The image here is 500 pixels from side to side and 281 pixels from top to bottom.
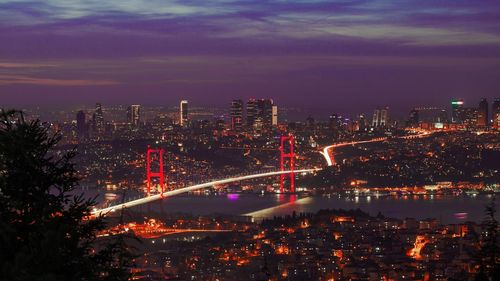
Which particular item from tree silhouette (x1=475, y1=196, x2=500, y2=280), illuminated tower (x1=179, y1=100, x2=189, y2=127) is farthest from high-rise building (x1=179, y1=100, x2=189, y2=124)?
tree silhouette (x1=475, y1=196, x2=500, y2=280)

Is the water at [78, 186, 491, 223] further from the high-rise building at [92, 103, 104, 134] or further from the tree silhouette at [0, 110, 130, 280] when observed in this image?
the tree silhouette at [0, 110, 130, 280]

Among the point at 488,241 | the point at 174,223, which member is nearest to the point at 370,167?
the point at 174,223

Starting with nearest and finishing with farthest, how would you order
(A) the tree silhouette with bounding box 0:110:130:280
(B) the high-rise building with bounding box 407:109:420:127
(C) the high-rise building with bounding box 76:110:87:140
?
(A) the tree silhouette with bounding box 0:110:130:280 < (C) the high-rise building with bounding box 76:110:87:140 < (B) the high-rise building with bounding box 407:109:420:127

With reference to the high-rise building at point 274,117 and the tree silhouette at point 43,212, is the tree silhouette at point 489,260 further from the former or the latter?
Result: the high-rise building at point 274,117

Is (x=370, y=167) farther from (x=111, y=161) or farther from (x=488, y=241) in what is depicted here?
(x=488, y=241)

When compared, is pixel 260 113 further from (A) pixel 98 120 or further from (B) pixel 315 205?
(B) pixel 315 205

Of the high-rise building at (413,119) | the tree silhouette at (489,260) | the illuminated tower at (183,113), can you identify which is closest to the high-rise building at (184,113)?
the illuminated tower at (183,113)
